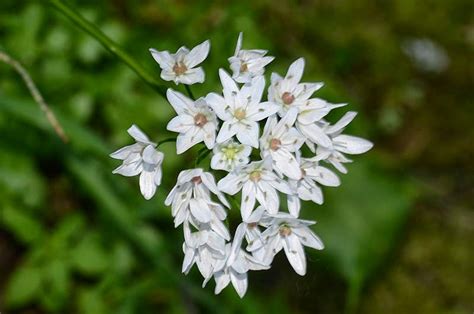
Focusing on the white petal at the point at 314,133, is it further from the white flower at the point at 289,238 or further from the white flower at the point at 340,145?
the white flower at the point at 289,238

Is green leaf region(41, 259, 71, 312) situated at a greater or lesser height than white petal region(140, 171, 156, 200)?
lesser

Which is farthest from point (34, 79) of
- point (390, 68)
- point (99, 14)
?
point (390, 68)

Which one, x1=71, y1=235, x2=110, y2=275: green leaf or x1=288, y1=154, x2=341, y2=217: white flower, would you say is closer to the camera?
x1=288, y1=154, x2=341, y2=217: white flower

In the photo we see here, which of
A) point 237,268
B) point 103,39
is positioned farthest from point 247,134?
point 103,39

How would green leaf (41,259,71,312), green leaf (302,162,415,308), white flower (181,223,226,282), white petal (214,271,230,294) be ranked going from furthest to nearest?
green leaf (302,162,415,308) → green leaf (41,259,71,312) → white petal (214,271,230,294) → white flower (181,223,226,282)

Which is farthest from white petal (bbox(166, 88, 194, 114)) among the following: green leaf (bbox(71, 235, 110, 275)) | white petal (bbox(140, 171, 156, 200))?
green leaf (bbox(71, 235, 110, 275))

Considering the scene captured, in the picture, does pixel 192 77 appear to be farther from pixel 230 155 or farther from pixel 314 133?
pixel 314 133

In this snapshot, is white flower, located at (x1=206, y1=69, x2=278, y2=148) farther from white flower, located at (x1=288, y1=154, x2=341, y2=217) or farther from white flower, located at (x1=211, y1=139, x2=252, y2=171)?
white flower, located at (x1=288, y1=154, x2=341, y2=217)
